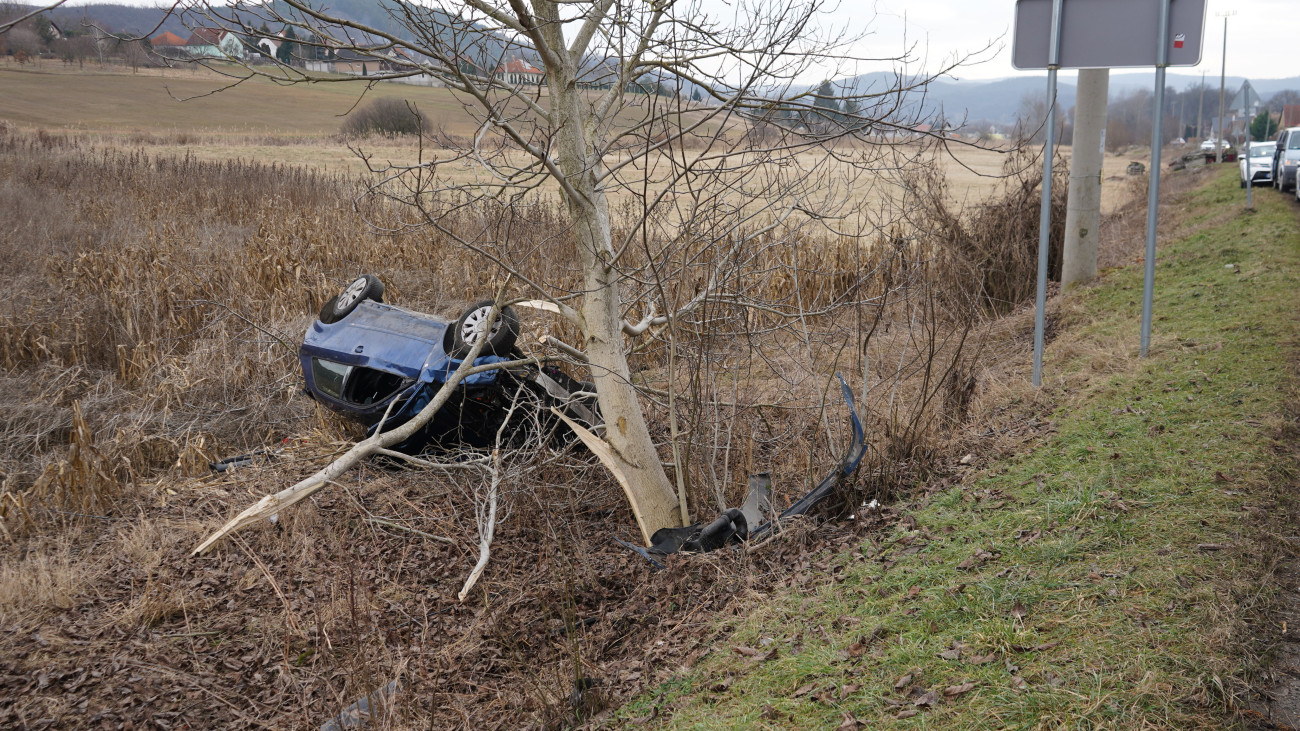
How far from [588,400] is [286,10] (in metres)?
3.48

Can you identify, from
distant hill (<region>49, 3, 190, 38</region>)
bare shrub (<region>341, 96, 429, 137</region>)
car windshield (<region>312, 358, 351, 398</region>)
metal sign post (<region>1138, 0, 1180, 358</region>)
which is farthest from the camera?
bare shrub (<region>341, 96, 429, 137</region>)

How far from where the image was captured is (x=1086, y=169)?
10.3 metres

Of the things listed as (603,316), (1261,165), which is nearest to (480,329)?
(603,316)

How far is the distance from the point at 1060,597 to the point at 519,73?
3.95 metres

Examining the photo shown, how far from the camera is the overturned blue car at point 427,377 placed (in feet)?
19.5

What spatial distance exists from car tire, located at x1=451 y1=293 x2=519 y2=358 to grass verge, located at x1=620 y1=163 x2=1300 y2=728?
2.67 metres

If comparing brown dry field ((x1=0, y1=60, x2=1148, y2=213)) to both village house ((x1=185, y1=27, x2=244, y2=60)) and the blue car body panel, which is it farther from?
village house ((x1=185, y1=27, x2=244, y2=60))

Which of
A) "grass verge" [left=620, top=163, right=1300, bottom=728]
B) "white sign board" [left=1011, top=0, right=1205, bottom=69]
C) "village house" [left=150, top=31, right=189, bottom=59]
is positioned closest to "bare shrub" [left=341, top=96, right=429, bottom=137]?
"village house" [left=150, top=31, right=189, bottom=59]

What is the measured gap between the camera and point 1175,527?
3.80 m

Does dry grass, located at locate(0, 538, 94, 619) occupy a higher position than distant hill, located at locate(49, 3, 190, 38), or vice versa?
distant hill, located at locate(49, 3, 190, 38)

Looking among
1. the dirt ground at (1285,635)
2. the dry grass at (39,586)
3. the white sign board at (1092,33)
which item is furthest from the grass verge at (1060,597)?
the dry grass at (39,586)

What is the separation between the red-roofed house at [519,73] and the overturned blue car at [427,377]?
1574mm

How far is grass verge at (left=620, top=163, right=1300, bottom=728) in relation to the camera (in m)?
2.83

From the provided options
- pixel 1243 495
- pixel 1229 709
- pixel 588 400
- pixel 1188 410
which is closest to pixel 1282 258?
pixel 1188 410
